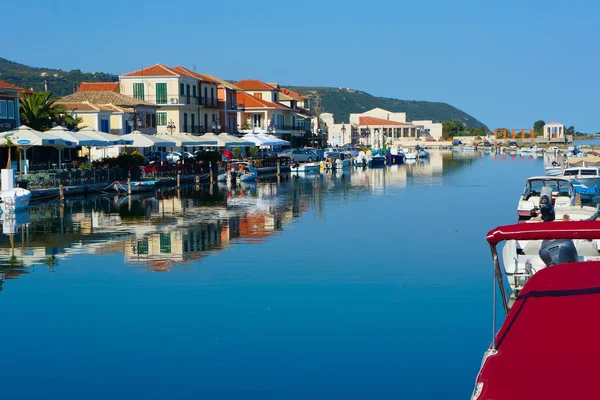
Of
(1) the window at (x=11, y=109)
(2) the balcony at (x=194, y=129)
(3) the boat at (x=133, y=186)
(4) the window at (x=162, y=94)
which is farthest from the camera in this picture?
(2) the balcony at (x=194, y=129)

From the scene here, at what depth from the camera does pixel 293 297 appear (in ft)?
59.3

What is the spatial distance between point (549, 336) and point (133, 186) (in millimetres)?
41465

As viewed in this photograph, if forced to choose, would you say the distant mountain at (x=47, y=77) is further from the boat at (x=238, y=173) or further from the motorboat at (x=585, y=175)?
the motorboat at (x=585, y=175)

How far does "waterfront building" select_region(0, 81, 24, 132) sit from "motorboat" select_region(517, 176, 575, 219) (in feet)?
97.2

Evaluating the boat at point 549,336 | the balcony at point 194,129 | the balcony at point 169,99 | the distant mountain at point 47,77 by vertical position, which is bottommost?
the boat at point 549,336

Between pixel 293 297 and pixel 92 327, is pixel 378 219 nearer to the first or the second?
pixel 293 297

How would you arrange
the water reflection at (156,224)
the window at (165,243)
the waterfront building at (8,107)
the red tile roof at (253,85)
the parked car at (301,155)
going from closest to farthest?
the water reflection at (156,224)
the window at (165,243)
the waterfront building at (8,107)
the parked car at (301,155)
the red tile roof at (253,85)

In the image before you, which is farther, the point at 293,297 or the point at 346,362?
the point at 293,297

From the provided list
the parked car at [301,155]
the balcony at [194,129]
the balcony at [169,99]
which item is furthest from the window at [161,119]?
the parked car at [301,155]

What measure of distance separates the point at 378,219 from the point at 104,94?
37551 millimetres

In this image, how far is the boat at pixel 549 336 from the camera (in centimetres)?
724

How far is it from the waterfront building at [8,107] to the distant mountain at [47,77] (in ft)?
325

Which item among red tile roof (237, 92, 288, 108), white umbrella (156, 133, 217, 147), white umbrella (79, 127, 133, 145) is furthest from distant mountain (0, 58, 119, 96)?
white umbrella (79, 127, 133, 145)

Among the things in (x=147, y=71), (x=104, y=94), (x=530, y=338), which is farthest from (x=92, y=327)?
(x=147, y=71)
